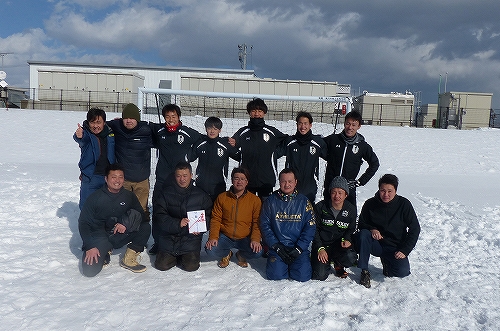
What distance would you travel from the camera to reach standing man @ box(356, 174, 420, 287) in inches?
163

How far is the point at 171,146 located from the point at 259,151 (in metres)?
1.13

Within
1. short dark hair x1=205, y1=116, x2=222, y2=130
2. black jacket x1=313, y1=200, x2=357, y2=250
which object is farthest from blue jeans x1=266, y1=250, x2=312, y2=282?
short dark hair x1=205, y1=116, x2=222, y2=130

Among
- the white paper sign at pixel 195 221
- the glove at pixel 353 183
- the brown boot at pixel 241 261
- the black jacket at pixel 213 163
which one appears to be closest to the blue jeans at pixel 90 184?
the black jacket at pixel 213 163

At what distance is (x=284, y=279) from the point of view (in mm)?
4199

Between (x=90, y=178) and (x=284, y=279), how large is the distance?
2.72 metres

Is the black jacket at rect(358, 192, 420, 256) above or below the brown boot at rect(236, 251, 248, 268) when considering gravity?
above

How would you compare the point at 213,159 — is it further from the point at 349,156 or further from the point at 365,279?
the point at 365,279

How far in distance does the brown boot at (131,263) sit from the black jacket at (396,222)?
2.58 meters

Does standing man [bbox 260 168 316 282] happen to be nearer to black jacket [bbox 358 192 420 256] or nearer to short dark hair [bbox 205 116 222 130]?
black jacket [bbox 358 192 420 256]

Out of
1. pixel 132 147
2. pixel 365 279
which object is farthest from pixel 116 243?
pixel 365 279

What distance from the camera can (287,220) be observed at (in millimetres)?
4297

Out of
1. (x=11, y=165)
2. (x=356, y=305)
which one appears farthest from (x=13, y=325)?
(x=11, y=165)

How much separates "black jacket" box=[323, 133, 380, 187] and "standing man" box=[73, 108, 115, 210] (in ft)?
9.18

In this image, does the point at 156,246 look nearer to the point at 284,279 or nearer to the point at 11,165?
the point at 284,279
